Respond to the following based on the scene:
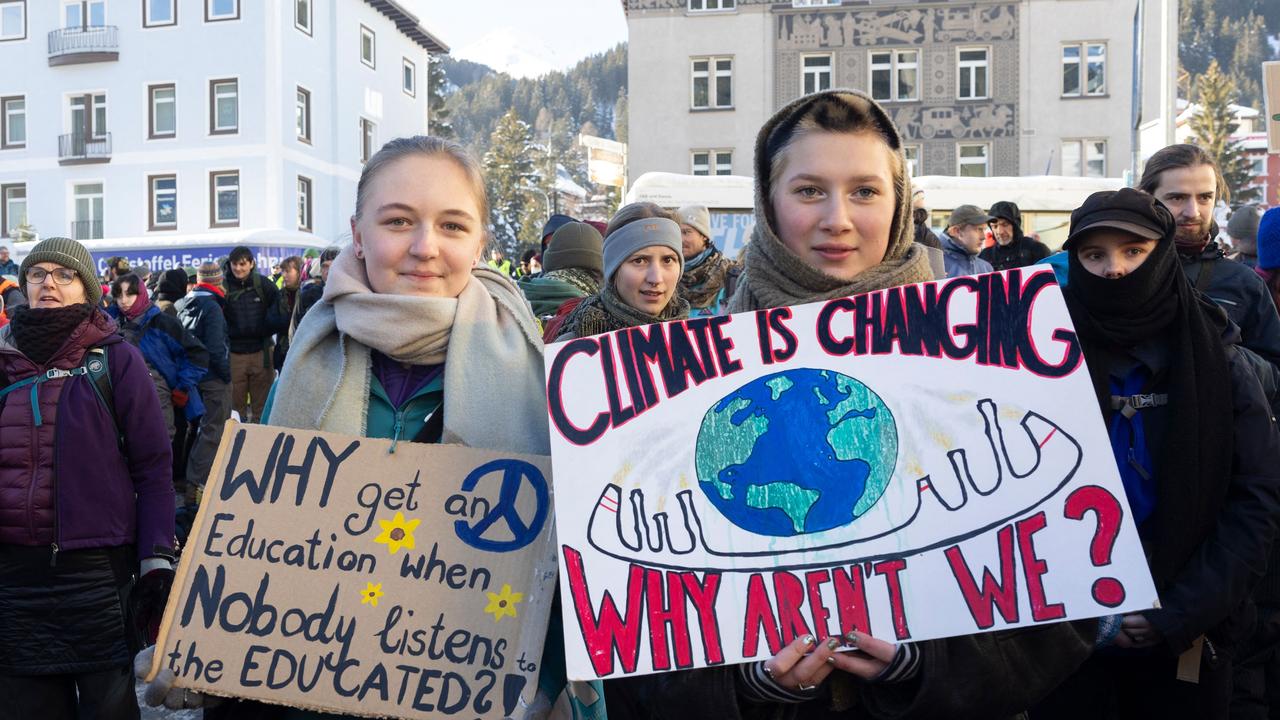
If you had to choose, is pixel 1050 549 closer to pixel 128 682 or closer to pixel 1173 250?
pixel 1173 250

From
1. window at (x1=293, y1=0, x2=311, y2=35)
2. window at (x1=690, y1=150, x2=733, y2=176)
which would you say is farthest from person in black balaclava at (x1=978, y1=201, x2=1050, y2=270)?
window at (x1=293, y1=0, x2=311, y2=35)

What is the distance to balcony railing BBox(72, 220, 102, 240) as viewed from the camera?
121 feet

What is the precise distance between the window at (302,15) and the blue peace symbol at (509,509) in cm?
3721

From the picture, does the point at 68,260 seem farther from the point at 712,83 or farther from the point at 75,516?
the point at 712,83

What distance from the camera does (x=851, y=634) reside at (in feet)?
6.02

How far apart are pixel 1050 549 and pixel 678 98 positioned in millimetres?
33004

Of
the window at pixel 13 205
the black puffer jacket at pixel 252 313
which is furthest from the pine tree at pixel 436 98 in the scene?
the black puffer jacket at pixel 252 313

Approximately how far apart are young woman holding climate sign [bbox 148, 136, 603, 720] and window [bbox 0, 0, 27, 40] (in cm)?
4255

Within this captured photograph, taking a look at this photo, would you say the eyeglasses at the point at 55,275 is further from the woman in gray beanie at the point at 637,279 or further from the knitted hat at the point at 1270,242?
the knitted hat at the point at 1270,242

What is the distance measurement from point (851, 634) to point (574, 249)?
4826mm

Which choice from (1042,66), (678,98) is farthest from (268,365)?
(1042,66)

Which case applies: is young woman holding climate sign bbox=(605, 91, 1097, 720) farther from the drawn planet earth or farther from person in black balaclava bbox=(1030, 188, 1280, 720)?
person in black balaclava bbox=(1030, 188, 1280, 720)

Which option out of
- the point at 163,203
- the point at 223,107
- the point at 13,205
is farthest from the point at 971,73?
the point at 13,205

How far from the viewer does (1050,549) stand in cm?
188
